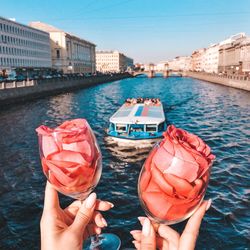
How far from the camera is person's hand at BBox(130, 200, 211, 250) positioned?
1771 mm

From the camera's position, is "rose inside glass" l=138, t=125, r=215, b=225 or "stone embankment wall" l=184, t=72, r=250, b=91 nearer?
"rose inside glass" l=138, t=125, r=215, b=225

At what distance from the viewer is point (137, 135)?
55.1 feet

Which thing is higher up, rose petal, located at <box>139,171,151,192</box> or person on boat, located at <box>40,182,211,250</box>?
rose petal, located at <box>139,171,151,192</box>

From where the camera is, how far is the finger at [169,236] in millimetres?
1904

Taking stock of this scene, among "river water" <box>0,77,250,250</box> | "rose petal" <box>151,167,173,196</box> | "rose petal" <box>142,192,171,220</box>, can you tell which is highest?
"rose petal" <box>151,167,173,196</box>

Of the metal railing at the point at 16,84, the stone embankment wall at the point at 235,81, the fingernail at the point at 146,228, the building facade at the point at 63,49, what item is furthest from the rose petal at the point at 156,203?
the building facade at the point at 63,49

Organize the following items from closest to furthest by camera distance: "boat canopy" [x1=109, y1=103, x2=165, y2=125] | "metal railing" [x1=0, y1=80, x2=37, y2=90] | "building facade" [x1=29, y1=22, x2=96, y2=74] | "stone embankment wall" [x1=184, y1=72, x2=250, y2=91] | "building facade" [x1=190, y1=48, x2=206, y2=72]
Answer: "boat canopy" [x1=109, y1=103, x2=165, y2=125]
"metal railing" [x1=0, y1=80, x2=37, y2=90]
"stone embankment wall" [x1=184, y1=72, x2=250, y2=91]
"building facade" [x1=29, y1=22, x2=96, y2=74]
"building facade" [x1=190, y1=48, x2=206, y2=72]

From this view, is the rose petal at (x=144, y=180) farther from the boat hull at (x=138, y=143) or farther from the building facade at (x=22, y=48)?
the building facade at (x=22, y=48)

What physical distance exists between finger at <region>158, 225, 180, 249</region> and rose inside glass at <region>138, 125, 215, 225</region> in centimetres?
19

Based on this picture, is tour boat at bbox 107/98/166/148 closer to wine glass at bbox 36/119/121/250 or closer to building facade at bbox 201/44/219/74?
wine glass at bbox 36/119/121/250

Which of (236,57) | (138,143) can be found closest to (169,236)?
(138,143)

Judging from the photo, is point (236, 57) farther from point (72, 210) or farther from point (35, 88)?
point (72, 210)

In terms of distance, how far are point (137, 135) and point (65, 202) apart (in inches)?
302

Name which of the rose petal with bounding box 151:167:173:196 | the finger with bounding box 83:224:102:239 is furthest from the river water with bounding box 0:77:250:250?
the rose petal with bounding box 151:167:173:196
